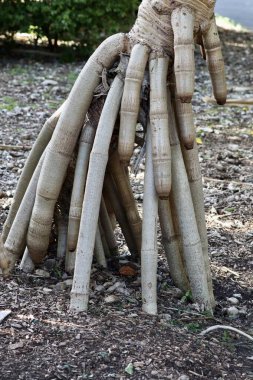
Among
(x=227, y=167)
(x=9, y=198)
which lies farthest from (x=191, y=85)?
(x=227, y=167)

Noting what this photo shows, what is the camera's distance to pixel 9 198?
19.6ft

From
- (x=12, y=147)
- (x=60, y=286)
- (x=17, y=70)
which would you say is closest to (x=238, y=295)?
(x=60, y=286)

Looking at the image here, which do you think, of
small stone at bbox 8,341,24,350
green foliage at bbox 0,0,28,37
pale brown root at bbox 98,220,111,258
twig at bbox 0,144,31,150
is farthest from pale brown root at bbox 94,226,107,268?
green foliage at bbox 0,0,28,37

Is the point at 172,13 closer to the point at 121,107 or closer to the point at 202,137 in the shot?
the point at 121,107

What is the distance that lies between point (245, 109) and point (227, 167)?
103 inches

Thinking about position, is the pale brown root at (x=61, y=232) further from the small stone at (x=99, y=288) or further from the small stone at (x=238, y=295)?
the small stone at (x=238, y=295)

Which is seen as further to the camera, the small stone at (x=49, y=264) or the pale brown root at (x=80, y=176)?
the small stone at (x=49, y=264)

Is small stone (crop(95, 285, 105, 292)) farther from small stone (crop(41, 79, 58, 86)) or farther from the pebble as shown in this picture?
small stone (crop(41, 79, 58, 86))

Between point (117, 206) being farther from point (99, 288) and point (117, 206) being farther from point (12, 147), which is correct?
point (12, 147)

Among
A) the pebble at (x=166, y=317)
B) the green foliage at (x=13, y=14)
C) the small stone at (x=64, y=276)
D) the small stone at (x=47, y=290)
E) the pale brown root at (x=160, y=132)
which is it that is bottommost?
the pebble at (x=166, y=317)

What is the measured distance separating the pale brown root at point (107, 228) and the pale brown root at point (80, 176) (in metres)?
0.35

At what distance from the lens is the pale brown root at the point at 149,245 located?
12.8 ft

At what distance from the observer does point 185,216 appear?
400 cm

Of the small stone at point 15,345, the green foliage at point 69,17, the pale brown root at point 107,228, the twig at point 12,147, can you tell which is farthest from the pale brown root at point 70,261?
the green foliage at point 69,17
